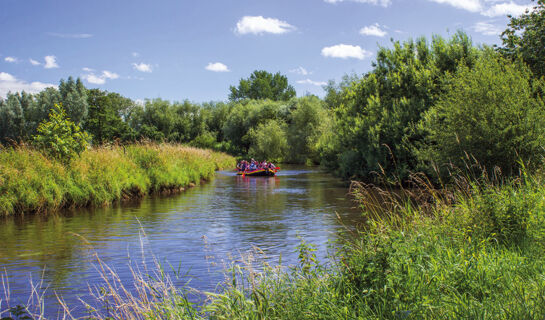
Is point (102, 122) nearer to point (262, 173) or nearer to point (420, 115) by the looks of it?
point (262, 173)

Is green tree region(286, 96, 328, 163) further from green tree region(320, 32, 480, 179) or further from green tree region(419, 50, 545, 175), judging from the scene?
green tree region(419, 50, 545, 175)

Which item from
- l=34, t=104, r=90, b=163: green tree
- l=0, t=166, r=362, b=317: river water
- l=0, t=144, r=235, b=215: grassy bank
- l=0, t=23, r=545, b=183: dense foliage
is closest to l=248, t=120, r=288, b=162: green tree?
l=0, t=23, r=545, b=183: dense foliage

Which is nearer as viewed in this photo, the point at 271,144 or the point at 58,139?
the point at 58,139

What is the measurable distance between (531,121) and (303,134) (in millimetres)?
42305

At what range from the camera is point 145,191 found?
20859 mm

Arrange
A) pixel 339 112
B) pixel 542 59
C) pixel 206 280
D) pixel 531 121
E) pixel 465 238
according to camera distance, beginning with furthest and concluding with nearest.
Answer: pixel 339 112
pixel 542 59
pixel 531 121
pixel 206 280
pixel 465 238

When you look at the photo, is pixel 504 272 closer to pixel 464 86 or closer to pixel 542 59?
pixel 464 86

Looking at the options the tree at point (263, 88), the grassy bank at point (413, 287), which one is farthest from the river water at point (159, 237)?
the tree at point (263, 88)

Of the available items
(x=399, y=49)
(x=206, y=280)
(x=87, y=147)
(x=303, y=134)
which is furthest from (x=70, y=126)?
(x=303, y=134)

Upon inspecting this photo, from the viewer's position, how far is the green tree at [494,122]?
14.5 meters

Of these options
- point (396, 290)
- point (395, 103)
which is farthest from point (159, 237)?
point (395, 103)

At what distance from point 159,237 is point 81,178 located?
691 cm

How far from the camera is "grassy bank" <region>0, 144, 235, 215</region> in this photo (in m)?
15.3

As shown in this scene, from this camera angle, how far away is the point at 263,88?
113 meters
